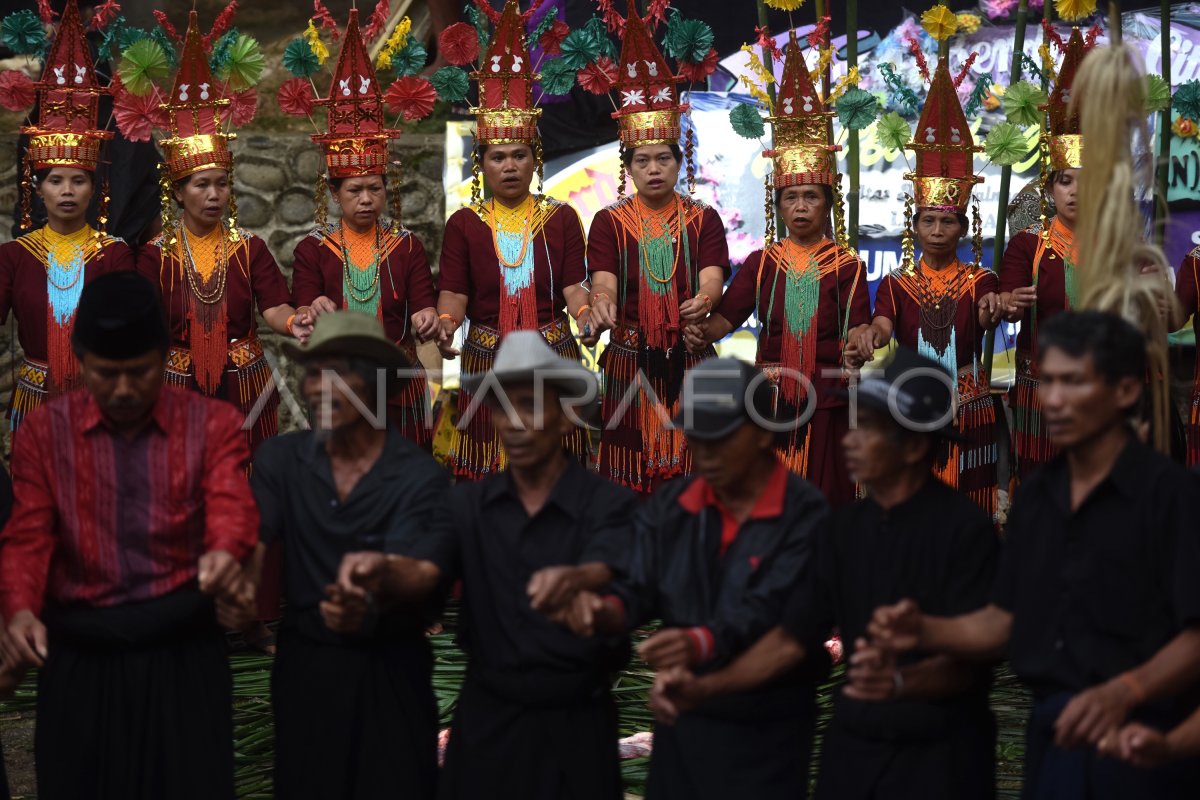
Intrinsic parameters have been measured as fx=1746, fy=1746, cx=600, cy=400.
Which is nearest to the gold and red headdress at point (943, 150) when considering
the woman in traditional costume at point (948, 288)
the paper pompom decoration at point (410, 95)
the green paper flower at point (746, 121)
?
the woman in traditional costume at point (948, 288)

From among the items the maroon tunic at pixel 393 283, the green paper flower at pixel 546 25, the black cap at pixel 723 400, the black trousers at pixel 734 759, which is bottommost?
the black trousers at pixel 734 759

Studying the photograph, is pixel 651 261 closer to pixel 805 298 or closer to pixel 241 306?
pixel 805 298

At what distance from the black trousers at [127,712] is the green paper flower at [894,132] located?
391 centimetres

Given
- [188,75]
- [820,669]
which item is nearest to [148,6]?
[188,75]

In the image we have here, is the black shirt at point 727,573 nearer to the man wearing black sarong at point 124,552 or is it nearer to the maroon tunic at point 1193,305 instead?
the man wearing black sarong at point 124,552

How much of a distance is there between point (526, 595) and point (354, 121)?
3.27 metres

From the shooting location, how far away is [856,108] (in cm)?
667

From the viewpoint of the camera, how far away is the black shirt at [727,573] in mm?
3713

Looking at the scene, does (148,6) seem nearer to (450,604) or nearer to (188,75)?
(188,75)

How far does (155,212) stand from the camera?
8023 millimetres

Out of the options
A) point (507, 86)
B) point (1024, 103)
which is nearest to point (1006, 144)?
point (1024, 103)

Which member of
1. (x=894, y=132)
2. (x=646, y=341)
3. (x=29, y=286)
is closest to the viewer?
(x=29, y=286)

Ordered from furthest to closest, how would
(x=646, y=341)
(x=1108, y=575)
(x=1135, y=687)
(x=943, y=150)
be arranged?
(x=943, y=150) → (x=646, y=341) → (x=1108, y=575) → (x=1135, y=687)

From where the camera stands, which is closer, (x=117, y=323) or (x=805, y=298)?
(x=117, y=323)
